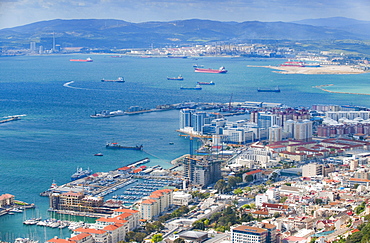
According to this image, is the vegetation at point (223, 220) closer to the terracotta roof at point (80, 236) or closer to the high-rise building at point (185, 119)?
the terracotta roof at point (80, 236)

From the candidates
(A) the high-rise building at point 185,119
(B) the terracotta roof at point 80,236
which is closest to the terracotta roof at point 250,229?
(B) the terracotta roof at point 80,236

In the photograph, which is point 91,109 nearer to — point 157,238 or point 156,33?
point 157,238

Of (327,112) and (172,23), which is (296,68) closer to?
(327,112)

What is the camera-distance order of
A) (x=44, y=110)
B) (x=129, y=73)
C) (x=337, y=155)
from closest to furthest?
(x=337, y=155)
(x=44, y=110)
(x=129, y=73)

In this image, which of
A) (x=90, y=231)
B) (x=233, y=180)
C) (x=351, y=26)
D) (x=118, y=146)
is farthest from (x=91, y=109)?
(x=351, y=26)

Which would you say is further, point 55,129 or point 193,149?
point 55,129

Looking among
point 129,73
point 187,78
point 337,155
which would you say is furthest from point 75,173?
point 129,73
